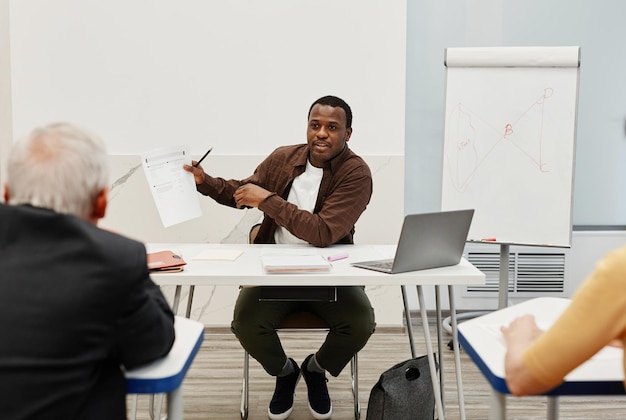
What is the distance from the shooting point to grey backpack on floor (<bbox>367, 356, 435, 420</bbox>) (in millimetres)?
2113

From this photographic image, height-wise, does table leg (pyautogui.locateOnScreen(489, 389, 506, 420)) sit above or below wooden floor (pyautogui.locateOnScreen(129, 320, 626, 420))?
above

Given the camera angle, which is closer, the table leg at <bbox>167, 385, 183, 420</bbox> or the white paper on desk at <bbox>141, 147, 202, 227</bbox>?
the table leg at <bbox>167, 385, 183, 420</bbox>

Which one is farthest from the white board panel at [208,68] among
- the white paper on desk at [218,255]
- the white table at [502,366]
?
the white table at [502,366]

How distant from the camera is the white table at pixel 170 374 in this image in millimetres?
1140

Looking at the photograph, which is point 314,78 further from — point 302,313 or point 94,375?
point 94,375

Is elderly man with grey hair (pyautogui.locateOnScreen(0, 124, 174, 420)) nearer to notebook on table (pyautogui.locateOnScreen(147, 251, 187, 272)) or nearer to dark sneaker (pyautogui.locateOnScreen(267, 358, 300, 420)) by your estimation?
notebook on table (pyautogui.locateOnScreen(147, 251, 187, 272))

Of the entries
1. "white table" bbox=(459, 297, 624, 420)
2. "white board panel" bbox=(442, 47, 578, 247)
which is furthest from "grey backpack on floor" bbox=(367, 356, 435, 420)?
"white board panel" bbox=(442, 47, 578, 247)

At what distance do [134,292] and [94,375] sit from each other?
0.54ft

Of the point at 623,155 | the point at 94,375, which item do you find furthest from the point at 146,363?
the point at 623,155

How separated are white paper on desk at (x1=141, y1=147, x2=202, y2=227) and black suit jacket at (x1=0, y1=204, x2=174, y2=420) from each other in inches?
47.4

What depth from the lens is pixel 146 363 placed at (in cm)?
119

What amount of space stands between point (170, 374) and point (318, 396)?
143 cm

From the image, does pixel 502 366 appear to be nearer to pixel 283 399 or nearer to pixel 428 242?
pixel 428 242

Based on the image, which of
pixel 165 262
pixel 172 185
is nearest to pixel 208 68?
pixel 172 185
